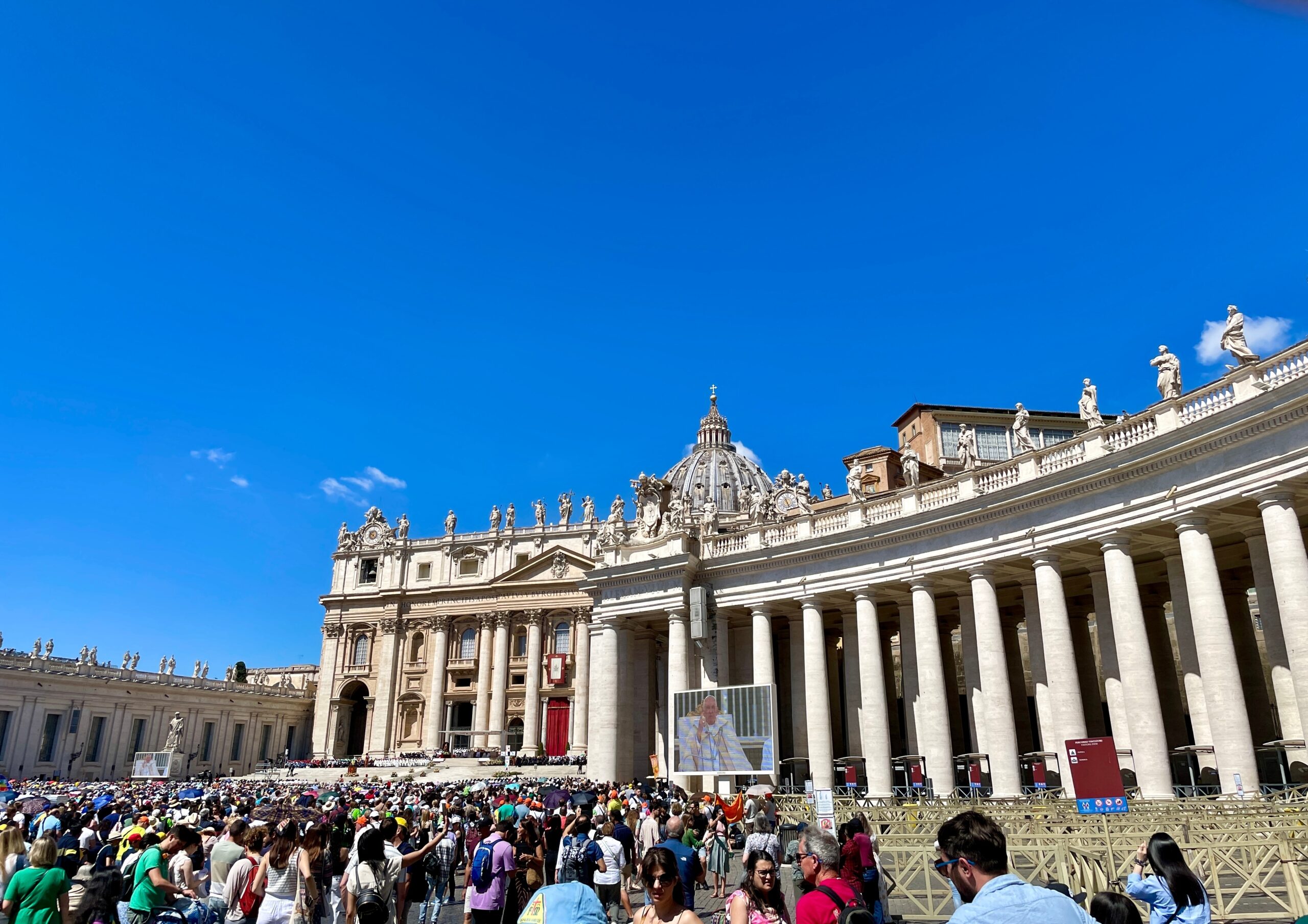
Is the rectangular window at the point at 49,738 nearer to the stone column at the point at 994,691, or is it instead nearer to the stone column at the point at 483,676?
the stone column at the point at 483,676

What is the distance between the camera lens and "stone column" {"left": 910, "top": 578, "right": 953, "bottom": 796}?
28.5 meters

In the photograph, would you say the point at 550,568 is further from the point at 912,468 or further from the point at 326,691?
the point at 912,468

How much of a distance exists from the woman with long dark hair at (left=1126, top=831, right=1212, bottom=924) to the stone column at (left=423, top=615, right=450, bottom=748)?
77.4 m

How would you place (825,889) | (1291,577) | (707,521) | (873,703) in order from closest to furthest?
(825,889) → (1291,577) → (873,703) → (707,521)

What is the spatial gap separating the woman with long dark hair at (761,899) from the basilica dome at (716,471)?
339 feet

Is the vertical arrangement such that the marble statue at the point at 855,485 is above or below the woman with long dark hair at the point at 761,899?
above

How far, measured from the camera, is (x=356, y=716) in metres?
88.0

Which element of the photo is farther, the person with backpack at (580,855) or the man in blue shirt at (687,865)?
the man in blue shirt at (687,865)

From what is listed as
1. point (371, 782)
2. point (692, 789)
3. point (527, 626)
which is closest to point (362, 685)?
point (527, 626)

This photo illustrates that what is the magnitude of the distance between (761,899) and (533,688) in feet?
239

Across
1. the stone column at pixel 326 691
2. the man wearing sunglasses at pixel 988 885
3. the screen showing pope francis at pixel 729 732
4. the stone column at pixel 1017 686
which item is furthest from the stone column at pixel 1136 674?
the stone column at pixel 326 691

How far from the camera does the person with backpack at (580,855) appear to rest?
10.1 m

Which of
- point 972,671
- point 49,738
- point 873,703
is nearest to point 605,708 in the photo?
point 873,703

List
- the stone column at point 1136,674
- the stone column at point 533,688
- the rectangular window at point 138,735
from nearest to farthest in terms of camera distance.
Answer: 1. the stone column at point 1136,674
2. the rectangular window at point 138,735
3. the stone column at point 533,688
